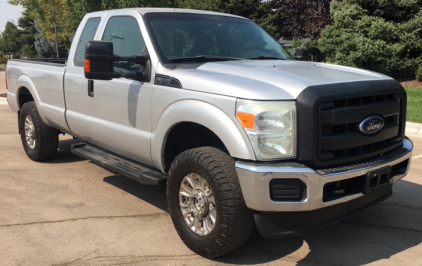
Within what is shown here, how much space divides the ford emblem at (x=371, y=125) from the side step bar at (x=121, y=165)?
5.72ft

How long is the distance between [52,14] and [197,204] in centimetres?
1530

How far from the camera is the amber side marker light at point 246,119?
3.12m

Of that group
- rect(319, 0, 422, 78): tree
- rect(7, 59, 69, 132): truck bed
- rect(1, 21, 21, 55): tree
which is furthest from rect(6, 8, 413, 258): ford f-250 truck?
rect(1, 21, 21, 55): tree

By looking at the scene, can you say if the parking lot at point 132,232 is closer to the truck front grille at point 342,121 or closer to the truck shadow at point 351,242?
the truck shadow at point 351,242

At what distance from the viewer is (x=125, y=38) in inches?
182

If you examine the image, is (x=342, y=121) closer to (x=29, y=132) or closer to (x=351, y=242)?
(x=351, y=242)

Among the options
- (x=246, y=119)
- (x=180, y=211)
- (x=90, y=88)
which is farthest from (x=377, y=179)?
(x=90, y=88)

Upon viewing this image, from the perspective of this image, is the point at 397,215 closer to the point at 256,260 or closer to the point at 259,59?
the point at 256,260

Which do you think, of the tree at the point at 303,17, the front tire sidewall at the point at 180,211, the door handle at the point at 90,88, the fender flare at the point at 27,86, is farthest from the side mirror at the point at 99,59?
the tree at the point at 303,17

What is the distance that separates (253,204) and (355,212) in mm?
931

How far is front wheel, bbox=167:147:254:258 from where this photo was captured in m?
3.25

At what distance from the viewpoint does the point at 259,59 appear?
455 cm


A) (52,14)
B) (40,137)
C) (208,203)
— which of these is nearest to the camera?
(208,203)

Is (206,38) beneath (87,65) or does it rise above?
above
